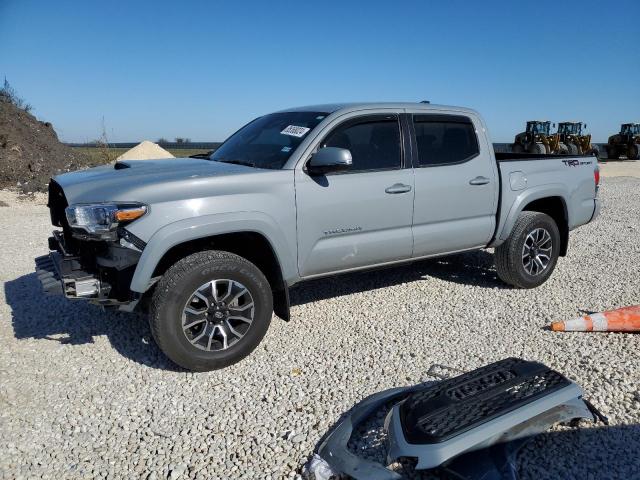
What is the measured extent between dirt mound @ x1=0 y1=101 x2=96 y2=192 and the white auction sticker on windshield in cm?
1132

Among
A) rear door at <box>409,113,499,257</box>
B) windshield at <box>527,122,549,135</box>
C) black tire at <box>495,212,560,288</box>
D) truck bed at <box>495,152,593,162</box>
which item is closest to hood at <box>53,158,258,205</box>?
rear door at <box>409,113,499,257</box>

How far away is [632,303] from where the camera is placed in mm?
4941

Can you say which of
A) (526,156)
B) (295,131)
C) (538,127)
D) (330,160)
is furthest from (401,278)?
(538,127)

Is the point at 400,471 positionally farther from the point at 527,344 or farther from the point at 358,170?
the point at 358,170

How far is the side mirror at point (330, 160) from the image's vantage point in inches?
145

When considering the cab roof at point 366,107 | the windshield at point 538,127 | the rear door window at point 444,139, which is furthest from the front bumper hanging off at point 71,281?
the windshield at point 538,127

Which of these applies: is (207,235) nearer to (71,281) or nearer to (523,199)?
(71,281)

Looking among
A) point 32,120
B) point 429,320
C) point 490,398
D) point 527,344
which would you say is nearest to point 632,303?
point 527,344

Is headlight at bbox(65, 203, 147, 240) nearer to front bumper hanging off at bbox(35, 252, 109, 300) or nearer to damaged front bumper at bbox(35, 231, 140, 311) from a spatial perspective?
damaged front bumper at bbox(35, 231, 140, 311)

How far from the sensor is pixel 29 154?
48.9ft

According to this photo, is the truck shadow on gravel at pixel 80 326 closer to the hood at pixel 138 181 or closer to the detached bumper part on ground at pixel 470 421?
the hood at pixel 138 181

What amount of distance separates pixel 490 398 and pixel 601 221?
26.7 feet

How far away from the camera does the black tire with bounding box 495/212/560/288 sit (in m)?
5.15

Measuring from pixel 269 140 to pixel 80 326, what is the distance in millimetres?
2366
